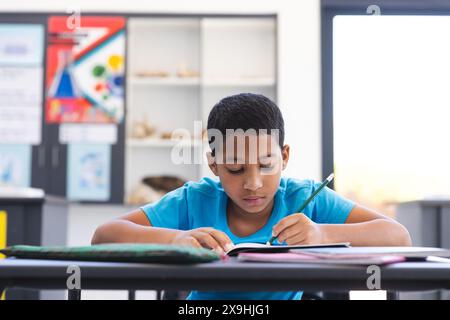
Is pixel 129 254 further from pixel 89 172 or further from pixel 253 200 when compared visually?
pixel 89 172

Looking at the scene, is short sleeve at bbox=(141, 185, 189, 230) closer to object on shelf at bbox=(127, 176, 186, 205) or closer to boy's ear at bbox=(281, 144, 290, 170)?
boy's ear at bbox=(281, 144, 290, 170)

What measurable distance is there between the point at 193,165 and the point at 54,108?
97cm

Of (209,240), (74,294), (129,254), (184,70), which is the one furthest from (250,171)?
(184,70)

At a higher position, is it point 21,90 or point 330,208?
point 21,90

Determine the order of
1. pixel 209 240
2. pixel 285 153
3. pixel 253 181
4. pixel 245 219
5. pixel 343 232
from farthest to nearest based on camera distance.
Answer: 1. pixel 285 153
2. pixel 245 219
3. pixel 253 181
4. pixel 343 232
5. pixel 209 240

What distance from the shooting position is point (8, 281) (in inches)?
31.2

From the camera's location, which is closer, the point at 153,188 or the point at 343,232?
the point at 343,232

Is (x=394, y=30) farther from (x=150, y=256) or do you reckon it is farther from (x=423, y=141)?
(x=150, y=256)

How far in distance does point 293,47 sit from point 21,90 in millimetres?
1799

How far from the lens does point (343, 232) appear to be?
118 centimetres

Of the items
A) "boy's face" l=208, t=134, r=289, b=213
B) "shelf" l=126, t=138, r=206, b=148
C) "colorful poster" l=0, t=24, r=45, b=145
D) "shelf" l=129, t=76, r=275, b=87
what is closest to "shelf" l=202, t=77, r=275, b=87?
"shelf" l=129, t=76, r=275, b=87

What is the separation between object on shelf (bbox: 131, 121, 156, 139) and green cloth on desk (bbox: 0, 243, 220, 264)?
3610 millimetres

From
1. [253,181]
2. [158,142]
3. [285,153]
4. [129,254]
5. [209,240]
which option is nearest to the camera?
[129,254]

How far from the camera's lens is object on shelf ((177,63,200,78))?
4535 mm
